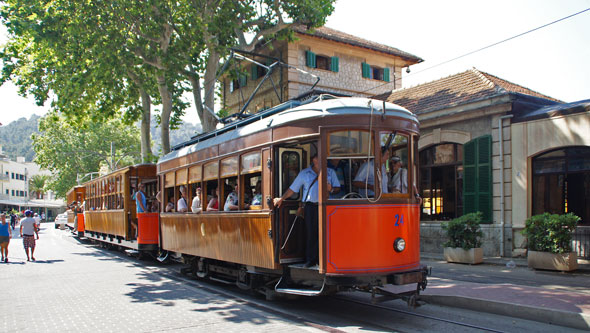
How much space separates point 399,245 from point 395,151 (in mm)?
1351

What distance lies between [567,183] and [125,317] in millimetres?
11651

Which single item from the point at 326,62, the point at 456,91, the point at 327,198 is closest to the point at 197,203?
the point at 327,198

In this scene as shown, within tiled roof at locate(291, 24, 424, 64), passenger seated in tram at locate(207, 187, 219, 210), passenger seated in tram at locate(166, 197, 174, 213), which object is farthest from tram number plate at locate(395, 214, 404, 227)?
tiled roof at locate(291, 24, 424, 64)

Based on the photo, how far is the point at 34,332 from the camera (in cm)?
663

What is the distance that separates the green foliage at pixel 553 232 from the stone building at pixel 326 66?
13.2m

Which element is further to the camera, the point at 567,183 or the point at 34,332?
the point at 567,183

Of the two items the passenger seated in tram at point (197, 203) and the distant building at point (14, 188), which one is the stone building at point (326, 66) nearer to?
the passenger seated in tram at point (197, 203)

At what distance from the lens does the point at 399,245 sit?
6.89 m

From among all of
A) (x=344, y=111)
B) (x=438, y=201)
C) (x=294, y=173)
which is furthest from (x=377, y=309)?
(x=438, y=201)

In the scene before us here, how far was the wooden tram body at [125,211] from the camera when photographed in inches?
588

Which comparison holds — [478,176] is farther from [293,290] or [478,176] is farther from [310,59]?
[310,59]

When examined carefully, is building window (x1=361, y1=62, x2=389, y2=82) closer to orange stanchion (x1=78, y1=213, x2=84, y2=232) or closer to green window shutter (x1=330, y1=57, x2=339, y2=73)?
green window shutter (x1=330, y1=57, x2=339, y2=73)

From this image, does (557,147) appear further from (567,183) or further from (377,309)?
(377,309)

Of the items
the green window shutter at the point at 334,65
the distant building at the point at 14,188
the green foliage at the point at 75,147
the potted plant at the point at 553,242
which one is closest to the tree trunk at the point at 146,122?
the green window shutter at the point at 334,65
